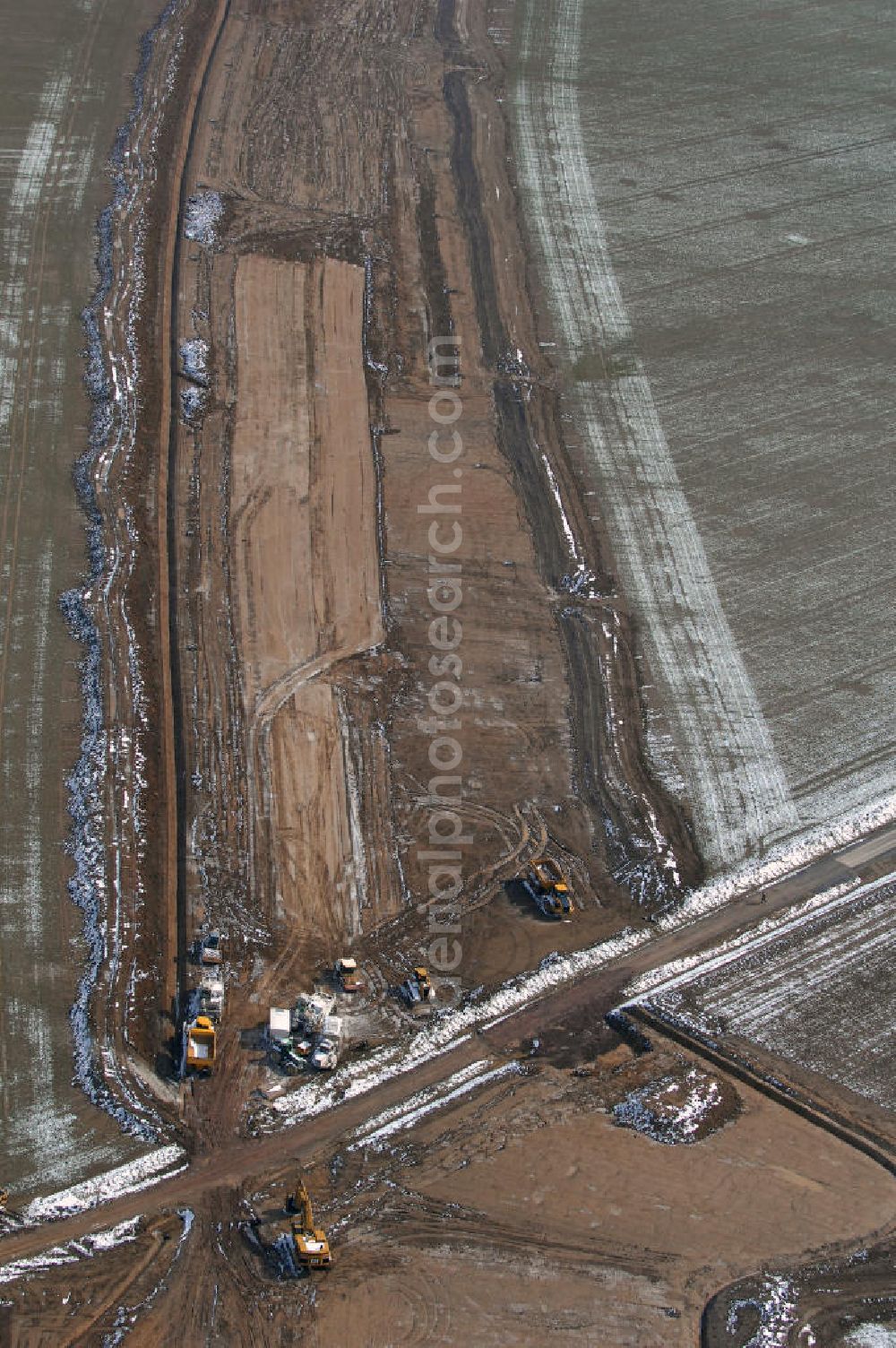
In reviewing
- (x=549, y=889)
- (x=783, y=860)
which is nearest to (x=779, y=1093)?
(x=549, y=889)

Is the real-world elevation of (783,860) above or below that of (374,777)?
below

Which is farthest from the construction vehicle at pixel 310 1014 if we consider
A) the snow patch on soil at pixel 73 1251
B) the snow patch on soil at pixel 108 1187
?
the snow patch on soil at pixel 73 1251

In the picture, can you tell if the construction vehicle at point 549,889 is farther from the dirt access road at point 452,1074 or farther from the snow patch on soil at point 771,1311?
the snow patch on soil at point 771,1311

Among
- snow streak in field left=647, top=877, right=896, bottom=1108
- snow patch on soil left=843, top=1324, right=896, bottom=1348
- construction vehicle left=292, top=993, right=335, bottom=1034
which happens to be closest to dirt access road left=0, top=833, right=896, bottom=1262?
snow streak in field left=647, top=877, right=896, bottom=1108

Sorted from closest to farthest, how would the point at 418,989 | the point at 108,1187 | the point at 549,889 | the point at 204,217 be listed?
1. the point at 108,1187
2. the point at 418,989
3. the point at 549,889
4. the point at 204,217

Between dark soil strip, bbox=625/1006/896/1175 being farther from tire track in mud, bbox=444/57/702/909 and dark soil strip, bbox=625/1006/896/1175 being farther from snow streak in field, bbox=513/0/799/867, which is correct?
snow streak in field, bbox=513/0/799/867

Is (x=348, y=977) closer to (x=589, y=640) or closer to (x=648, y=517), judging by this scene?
(x=589, y=640)
